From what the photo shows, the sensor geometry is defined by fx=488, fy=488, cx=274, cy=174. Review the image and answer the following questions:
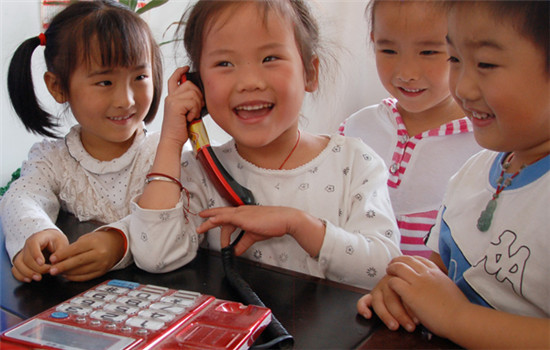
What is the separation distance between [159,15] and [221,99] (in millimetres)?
1386

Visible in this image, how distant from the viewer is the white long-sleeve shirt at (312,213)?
0.76 meters

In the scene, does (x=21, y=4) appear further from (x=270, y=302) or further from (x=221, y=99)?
(x=270, y=302)

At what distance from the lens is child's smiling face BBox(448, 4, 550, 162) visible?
0.52 m

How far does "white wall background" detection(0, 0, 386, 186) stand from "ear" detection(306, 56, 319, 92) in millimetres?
470

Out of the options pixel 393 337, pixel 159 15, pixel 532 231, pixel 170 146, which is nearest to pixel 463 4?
pixel 532 231

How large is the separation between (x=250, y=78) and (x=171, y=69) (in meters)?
1.29

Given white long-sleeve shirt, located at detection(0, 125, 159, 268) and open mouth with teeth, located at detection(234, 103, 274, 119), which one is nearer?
open mouth with teeth, located at detection(234, 103, 274, 119)

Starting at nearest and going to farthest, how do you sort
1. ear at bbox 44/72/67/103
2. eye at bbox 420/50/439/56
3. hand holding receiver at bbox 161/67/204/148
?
hand holding receiver at bbox 161/67/204/148 → eye at bbox 420/50/439/56 → ear at bbox 44/72/67/103

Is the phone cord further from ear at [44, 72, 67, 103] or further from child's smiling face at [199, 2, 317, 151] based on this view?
ear at [44, 72, 67, 103]

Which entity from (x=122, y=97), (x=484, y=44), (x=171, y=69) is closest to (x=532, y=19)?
(x=484, y=44)

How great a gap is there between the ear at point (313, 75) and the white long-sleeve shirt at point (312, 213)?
110 millimetres

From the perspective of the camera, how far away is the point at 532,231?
1.81 ft

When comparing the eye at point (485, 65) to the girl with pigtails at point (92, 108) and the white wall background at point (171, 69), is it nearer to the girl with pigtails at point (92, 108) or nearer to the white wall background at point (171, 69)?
the girl with pigtails at point (92, 108)

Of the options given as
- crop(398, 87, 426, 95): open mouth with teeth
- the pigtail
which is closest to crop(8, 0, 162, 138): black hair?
the pigtail
